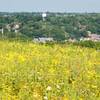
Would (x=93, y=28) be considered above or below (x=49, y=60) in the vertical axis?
below

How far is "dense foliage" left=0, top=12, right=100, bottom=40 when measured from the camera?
760 inches

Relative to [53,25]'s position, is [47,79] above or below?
above

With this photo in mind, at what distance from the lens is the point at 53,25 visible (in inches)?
870

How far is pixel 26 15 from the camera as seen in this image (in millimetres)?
24703

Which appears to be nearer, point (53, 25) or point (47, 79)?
point (47, 79)

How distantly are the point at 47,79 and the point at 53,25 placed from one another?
50.4 feet

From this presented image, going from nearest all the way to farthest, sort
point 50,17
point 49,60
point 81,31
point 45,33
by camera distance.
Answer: point 49,60
point 45,33
point 81,31
point 50,17

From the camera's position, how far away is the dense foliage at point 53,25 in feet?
63.4

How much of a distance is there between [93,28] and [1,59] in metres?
15.7

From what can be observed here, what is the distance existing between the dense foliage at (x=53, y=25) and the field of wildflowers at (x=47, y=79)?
29.8ft

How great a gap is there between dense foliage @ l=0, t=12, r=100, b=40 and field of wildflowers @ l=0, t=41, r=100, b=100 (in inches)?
357

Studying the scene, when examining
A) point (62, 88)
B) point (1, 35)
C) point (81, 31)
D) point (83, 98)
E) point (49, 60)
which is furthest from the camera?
point (81, 31)

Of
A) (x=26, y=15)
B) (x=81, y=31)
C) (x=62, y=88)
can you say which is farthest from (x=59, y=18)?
(x=62, y=88)

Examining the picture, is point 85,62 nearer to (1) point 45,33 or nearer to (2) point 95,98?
(2) point 95,98
